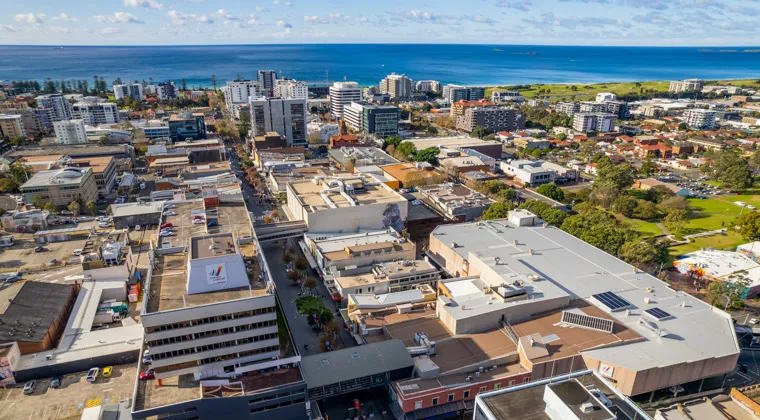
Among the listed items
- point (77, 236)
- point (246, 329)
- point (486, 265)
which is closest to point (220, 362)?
point (246, 329)

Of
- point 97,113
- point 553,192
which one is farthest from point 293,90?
point 553,192

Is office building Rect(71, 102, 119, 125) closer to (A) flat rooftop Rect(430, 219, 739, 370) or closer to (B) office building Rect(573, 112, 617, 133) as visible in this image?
(A) flat rooftop Rect(430, 219, 739, 370)

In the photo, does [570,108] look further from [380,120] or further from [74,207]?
[74,207]

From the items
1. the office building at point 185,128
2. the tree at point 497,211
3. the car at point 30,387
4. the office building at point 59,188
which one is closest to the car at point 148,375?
the car at point 30,387

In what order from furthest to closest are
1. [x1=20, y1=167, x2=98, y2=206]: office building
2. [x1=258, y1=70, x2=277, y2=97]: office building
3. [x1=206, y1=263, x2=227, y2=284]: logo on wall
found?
[x1=258, y1=70, x2=277, y2=97]: office building, [x1=20, y1=167, x2=98, y2=206]: office building, [x1=206, y1=263, x2=227, y2=284]: logo on wall

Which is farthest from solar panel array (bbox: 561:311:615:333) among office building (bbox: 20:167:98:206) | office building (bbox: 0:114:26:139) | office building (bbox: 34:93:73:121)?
office building (bbox: 34:93:73:121)

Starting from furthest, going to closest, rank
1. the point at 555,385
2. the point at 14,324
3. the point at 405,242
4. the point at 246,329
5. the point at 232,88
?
the point at 232,88 < the point at 405,242 < the point at 14,324 < the point at 246,329 < the point at 555,385

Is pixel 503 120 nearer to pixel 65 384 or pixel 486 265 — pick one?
pixel 486 265
